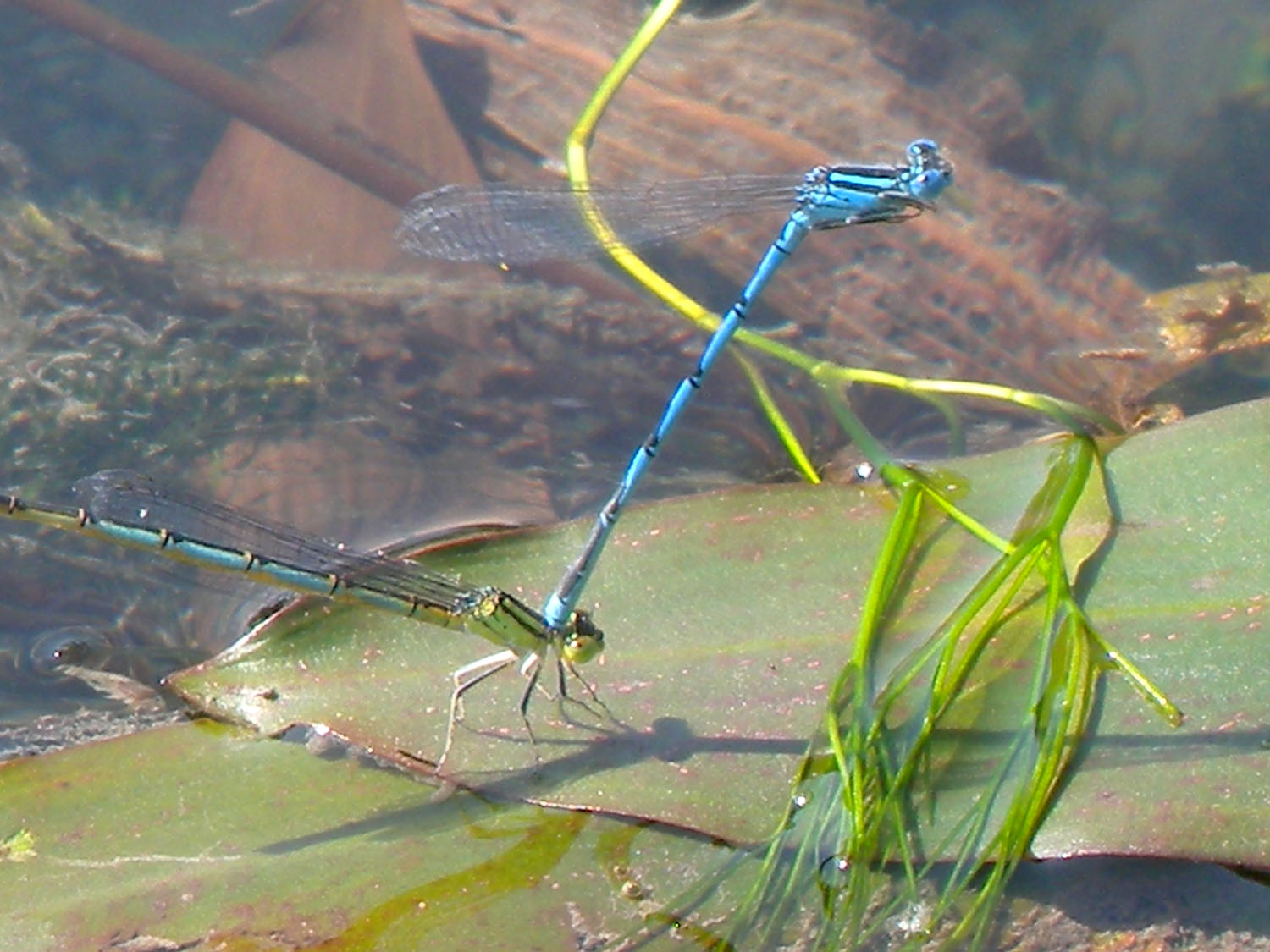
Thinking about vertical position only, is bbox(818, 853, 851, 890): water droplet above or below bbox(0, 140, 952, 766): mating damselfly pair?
below

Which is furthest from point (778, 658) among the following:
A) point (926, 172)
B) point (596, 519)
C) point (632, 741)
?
point (926, 172)

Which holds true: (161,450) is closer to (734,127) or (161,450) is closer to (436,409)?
(436,409)

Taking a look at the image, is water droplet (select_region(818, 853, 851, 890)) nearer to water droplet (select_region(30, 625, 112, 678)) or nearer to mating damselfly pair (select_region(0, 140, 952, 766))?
mating damselfly pair (select_region(0, 140, 952, 766))

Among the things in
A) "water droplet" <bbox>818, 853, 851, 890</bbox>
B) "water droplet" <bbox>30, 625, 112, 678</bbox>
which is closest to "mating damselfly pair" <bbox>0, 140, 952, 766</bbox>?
"water droplet" <bbox>30, 625, 112, 678</bbox>

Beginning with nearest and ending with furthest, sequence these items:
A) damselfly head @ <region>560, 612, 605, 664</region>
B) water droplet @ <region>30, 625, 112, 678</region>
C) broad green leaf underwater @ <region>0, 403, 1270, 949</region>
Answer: broad green leaf underwater @ <region>0, 403, 1270, 949</region>
damselfly head @ <region>560, 612, 605, 664</region>
water droplet @ <region>30, 625, 112, 678</region>

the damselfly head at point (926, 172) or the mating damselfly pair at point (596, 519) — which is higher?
the damselfly head at point (926, 172)

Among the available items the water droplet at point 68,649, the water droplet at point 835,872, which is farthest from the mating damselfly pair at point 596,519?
the water droplet at point 835,872

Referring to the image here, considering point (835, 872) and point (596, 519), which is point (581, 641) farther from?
point (835, 872)

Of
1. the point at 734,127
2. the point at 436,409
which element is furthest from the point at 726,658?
the point at 734,127

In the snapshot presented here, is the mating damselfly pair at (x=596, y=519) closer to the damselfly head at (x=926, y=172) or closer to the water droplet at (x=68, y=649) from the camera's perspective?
the damselfly head at (x=926, y=172)
